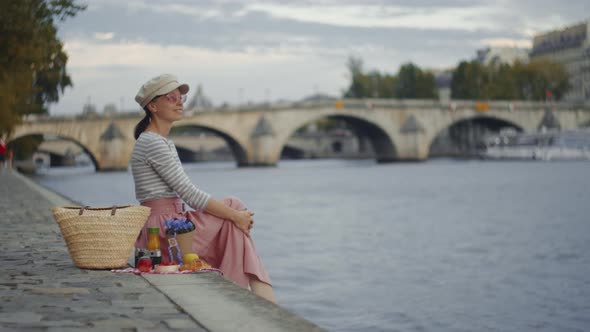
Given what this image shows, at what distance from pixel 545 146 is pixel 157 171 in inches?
2653

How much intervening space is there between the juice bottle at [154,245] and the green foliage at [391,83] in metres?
80.1

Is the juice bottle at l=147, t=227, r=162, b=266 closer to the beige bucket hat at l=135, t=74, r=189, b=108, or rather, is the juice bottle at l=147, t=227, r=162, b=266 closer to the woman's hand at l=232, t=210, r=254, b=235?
the woman's hand at l=232, t=210, r=254, b=235

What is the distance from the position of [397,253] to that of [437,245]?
1.30 m

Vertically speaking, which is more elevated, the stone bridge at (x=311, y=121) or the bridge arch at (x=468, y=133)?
the stone bridge at (x=311, y=121)

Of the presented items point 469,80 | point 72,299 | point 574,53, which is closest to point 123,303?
point 72,299

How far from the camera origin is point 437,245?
15258mm

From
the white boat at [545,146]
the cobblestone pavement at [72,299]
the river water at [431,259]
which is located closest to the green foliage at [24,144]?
the river water at [431,259]

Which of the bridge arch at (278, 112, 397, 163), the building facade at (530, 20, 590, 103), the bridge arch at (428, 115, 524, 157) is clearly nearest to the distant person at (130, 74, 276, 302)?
the bridge arch at (278, 112, 397, 163)

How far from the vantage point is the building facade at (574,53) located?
9538cm

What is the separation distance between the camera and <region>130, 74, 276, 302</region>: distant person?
5.22 metres

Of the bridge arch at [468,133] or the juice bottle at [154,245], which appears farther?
the bridge arch at [468,133]

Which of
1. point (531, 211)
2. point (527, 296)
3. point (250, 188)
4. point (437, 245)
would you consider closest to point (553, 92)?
point (250, 188)

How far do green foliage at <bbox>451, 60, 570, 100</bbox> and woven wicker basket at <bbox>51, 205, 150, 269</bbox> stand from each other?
80.1 meters

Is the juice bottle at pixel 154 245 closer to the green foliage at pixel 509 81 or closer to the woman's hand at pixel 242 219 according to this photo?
the woman's hand at pixel 242 219
